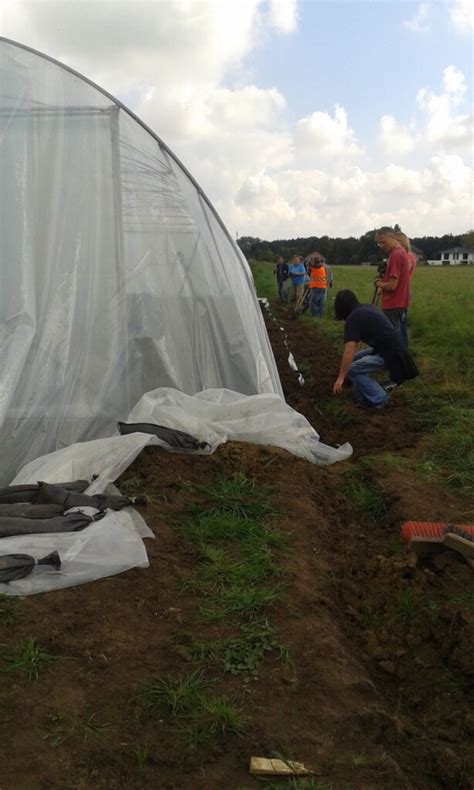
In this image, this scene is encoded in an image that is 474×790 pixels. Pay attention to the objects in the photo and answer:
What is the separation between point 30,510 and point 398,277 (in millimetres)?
4744

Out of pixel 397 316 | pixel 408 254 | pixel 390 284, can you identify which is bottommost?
pixel 397 316

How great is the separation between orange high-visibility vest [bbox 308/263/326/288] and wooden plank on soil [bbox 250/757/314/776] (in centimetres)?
1126

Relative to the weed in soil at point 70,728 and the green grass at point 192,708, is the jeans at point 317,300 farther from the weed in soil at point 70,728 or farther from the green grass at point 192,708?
the weed in soil at point 70,728

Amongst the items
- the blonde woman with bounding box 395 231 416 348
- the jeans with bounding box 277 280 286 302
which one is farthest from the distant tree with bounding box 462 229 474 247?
the blonde woman with bounding box 395 231 416 348

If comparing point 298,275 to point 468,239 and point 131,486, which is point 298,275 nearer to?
point 131,486

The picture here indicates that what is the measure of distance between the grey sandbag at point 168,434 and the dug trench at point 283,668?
0.41 meters

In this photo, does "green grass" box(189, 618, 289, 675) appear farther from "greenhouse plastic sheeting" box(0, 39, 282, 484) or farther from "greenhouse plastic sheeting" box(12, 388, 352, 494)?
"greenhouse plastic sheeting" box(0, 39, 282, 484)

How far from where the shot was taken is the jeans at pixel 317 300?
13578 millimetres

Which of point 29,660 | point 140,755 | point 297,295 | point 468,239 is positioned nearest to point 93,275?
point 29,660

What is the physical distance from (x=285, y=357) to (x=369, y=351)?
2.81 m

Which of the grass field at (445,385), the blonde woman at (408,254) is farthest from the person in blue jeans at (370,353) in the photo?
the blonde woman at (408,254)

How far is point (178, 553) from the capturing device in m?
3.16

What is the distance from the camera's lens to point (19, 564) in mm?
2795

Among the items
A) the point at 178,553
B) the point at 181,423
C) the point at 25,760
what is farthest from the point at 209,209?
the point at 25,760
